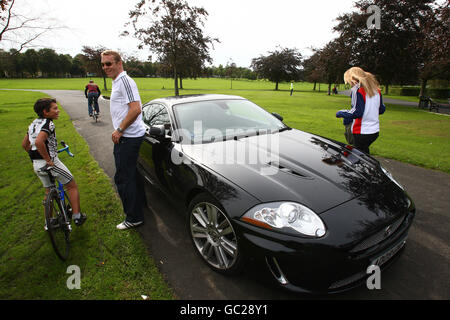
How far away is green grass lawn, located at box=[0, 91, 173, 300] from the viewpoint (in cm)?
223

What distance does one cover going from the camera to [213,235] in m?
2.37

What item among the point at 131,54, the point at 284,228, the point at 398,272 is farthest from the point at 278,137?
the point at 131,54

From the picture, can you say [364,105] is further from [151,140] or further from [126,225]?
[126,225]

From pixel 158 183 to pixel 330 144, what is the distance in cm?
235

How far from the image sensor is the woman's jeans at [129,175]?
9.67 feet

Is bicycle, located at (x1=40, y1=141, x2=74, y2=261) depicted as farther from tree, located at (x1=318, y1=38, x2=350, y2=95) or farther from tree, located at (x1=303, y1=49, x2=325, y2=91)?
tree, located at (x1=303, y1=49, x2=325, y2=91)

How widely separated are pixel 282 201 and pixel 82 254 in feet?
7.34

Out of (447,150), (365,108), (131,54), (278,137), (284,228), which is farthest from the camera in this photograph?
(131,54)

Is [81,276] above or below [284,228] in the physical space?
below

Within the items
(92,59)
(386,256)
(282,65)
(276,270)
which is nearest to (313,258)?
(276,270)

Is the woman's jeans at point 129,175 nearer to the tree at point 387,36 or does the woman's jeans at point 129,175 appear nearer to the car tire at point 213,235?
the car tire at point 213,235

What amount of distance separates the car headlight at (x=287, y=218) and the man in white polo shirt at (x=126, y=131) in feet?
5.54
